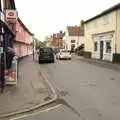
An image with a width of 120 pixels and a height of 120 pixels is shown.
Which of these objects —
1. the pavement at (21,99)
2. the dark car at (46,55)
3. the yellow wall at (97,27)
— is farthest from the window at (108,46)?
the pavement at (21,99)

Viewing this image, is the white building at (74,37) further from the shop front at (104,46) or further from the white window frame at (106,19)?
the white window frame at (106,19)

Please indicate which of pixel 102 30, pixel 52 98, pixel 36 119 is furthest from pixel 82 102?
pixel 102 30

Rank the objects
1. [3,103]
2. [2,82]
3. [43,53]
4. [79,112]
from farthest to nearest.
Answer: [43,53] < [2,82] < [3,103] < [79,112]

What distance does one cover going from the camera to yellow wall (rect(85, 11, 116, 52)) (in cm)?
4141

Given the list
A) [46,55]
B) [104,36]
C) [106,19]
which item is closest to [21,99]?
[46,55]

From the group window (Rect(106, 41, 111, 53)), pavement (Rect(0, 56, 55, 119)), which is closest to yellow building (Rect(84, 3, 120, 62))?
window (Rect(106, 41, 111, 53))

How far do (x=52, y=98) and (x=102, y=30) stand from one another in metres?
34.9

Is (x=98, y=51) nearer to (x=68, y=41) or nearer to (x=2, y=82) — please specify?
(x=2, y=82)

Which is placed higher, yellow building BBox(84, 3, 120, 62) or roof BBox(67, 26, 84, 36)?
roof BBox(67, 26, 84, 36)

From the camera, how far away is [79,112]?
974 centimetres

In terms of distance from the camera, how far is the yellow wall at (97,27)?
41.4 metres

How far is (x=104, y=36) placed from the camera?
45.4m

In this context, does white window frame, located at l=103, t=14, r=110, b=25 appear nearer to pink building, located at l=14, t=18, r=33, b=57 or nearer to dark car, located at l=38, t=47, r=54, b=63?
dark car, located at l=38, t=47, r=54, b=63

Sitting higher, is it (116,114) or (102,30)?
(102,30)
